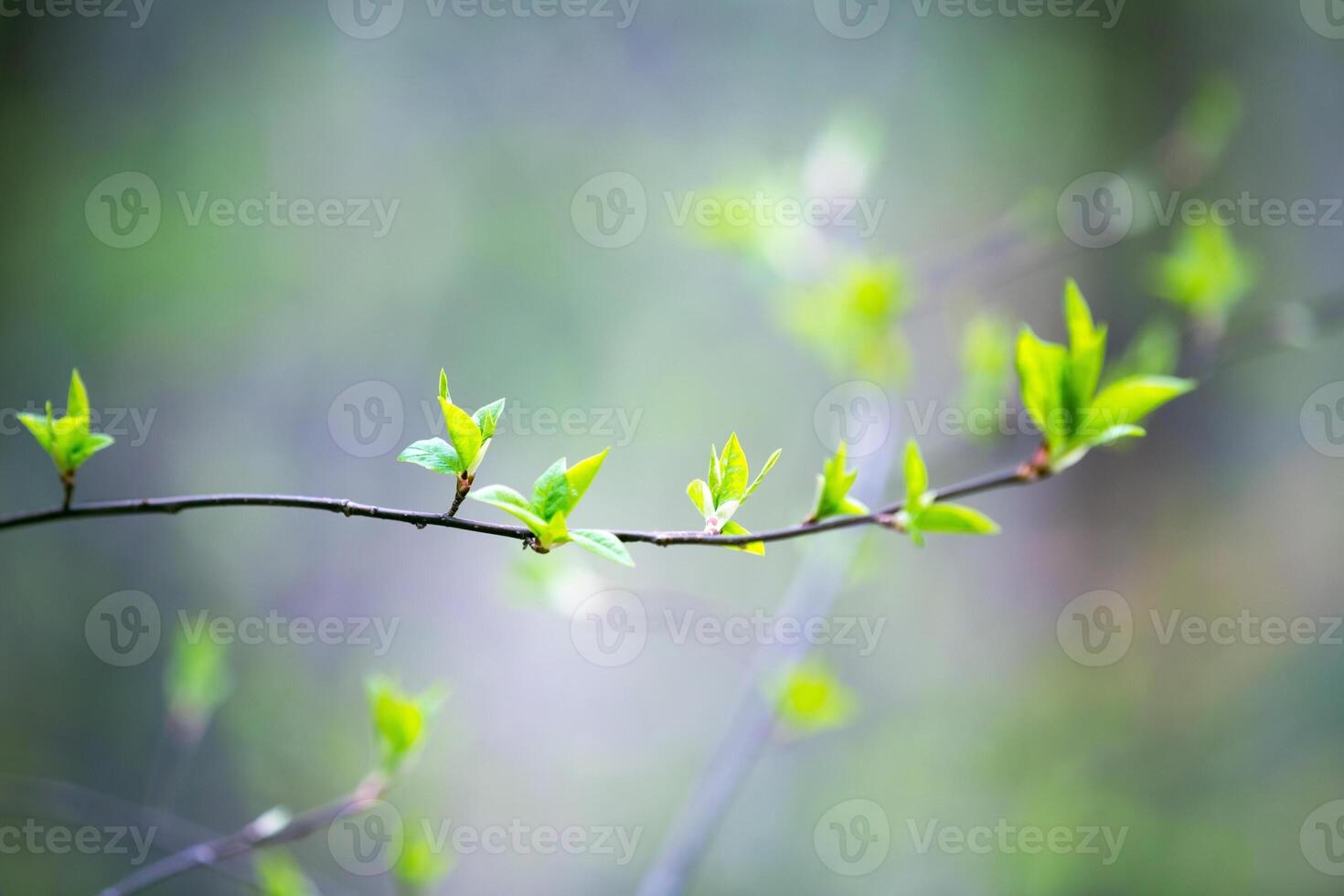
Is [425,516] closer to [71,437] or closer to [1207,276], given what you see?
[71,437]

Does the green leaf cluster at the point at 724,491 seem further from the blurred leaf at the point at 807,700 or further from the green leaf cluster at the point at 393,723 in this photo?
the blurred leaf at the point at 807,700

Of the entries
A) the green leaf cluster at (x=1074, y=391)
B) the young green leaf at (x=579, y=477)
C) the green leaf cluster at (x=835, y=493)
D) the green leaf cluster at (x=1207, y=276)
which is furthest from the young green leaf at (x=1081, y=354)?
the green leaf cluster at (x=1207, y=276)

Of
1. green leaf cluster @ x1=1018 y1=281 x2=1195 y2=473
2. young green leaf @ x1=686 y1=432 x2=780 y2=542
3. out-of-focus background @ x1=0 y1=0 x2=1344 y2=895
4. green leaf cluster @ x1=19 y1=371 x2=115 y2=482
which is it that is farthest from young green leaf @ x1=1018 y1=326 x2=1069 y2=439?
out-of-focus background @ x1=0 y1=0 x2=1344 y2=895

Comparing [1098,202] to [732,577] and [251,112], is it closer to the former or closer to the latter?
[732,577]

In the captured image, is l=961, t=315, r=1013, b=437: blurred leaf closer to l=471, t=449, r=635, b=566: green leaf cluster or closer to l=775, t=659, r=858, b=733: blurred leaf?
l=775, t=659, r=858, b=733: blurred leaf

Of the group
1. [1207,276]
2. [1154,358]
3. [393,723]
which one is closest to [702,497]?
[393,723]
